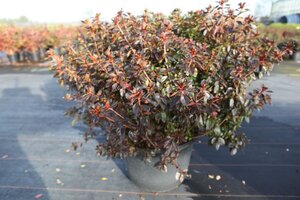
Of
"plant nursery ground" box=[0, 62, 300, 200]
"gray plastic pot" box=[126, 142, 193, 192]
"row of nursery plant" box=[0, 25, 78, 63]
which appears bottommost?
"plant nursery ground" box=[0, 62, 300, 200]

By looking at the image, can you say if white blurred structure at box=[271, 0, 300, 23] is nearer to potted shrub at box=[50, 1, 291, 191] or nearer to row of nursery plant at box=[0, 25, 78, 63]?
row of nursery plant at box=[0, 25, 78, 63]

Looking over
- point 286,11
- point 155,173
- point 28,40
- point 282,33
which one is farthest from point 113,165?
point 286,11

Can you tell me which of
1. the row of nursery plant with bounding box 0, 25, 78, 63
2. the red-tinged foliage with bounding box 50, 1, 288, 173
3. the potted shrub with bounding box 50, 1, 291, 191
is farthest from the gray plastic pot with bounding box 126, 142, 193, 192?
the row of nursery plant with bounding box 0, 25, 78, 63

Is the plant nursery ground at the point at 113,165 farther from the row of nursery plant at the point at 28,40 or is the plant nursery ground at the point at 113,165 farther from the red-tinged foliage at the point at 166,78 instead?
the row of nursery plant at the point at 28,40

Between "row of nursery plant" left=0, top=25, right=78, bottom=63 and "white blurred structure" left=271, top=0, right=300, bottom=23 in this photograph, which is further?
"white blurred structure" left=271, top=0, right=300, bottom=23

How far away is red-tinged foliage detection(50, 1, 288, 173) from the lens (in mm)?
2045

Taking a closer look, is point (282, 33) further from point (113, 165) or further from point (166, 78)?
point (166, 78)

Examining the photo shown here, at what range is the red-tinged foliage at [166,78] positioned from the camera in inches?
80.5

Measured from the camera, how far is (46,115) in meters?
4.82

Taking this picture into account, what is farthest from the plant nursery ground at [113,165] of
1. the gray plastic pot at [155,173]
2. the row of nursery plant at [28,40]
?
the row of nursery plant at [28,40]

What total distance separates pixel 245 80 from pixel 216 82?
0.70ft

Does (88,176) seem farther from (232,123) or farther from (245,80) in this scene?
(245,80)

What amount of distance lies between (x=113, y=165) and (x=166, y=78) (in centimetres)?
149

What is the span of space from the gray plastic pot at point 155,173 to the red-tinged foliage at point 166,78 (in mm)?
194
